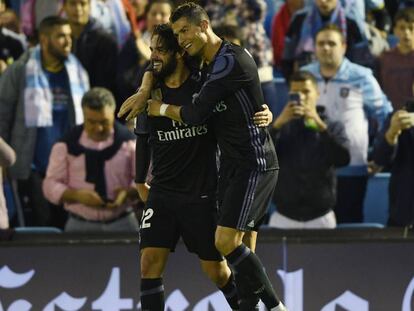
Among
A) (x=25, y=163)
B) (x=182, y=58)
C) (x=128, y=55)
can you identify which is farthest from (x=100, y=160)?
(x=182, y=58)

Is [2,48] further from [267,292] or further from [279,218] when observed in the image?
[267,292]

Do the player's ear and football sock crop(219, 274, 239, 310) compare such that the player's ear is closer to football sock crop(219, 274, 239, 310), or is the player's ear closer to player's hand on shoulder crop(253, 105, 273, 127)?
player's hand on shoulder crop(253, 105, 273, 127)

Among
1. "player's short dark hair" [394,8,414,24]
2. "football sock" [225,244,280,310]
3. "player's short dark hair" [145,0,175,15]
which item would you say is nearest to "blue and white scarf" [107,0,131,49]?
"player's short dark hair" [145,0,175,15]

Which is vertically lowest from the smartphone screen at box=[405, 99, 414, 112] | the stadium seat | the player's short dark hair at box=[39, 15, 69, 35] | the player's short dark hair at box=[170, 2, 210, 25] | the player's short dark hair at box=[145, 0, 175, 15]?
the stadium seat

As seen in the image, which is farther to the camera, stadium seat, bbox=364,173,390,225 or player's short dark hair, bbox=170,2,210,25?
stadium seat, bbox=364,173,390,225

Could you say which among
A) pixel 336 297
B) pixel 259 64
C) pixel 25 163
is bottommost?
pixel 336 297

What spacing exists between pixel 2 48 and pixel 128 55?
1.29 metres

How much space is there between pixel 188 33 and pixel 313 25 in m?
4.22

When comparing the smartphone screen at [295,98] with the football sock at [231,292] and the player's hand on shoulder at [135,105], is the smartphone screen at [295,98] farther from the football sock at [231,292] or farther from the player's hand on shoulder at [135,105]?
the player's hand on shoulder at [135,105]

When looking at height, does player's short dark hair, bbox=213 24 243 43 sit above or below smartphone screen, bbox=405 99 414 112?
above

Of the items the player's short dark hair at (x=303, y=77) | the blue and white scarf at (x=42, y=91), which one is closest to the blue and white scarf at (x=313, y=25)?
the player's short dark hair at (x=303, y=77)

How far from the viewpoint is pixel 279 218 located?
35.6 feet

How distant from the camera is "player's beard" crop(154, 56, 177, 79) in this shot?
8.41m

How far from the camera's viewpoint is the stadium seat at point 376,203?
37.6ft
